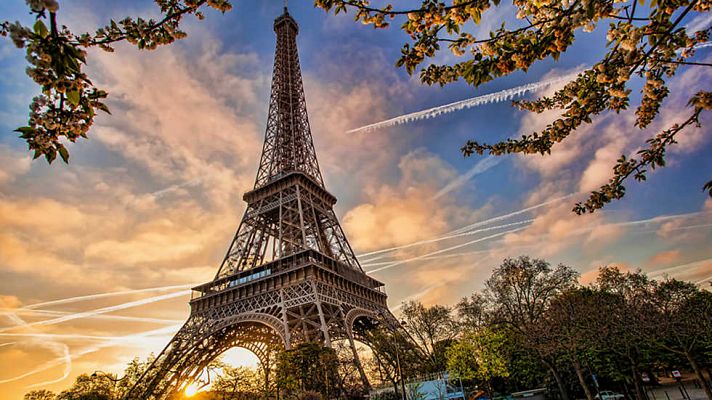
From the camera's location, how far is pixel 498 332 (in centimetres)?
3103

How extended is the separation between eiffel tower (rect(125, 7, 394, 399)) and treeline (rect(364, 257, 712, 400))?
18.5ft

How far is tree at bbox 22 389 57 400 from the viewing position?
179 feet

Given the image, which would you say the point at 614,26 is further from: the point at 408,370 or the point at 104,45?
the point at 408,370

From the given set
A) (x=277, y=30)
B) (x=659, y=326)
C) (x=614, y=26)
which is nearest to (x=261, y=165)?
(x=277, y=30)

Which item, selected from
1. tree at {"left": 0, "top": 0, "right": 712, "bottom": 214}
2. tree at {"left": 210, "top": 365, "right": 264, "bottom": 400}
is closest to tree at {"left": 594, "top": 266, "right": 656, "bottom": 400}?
tree at {"left": 0, "top": 0, "right": 712, "bottom": 214}

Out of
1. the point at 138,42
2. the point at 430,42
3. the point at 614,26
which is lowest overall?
the point at 614,26

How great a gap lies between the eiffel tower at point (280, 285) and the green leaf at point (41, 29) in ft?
78.4

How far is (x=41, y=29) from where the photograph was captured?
2430mm

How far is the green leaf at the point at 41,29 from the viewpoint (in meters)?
2.38

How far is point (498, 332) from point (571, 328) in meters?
7.54

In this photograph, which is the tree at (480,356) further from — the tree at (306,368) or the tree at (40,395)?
the tree at (40,395)

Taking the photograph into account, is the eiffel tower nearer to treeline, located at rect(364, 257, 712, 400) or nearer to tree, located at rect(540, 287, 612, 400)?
treeline, located at rect(364, 257, 712, 400)

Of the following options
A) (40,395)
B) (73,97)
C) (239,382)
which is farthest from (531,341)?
(40,395)

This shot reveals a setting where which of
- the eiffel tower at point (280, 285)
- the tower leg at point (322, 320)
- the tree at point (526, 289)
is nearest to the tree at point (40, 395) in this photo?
the eiffel tower at point (280, 285)
